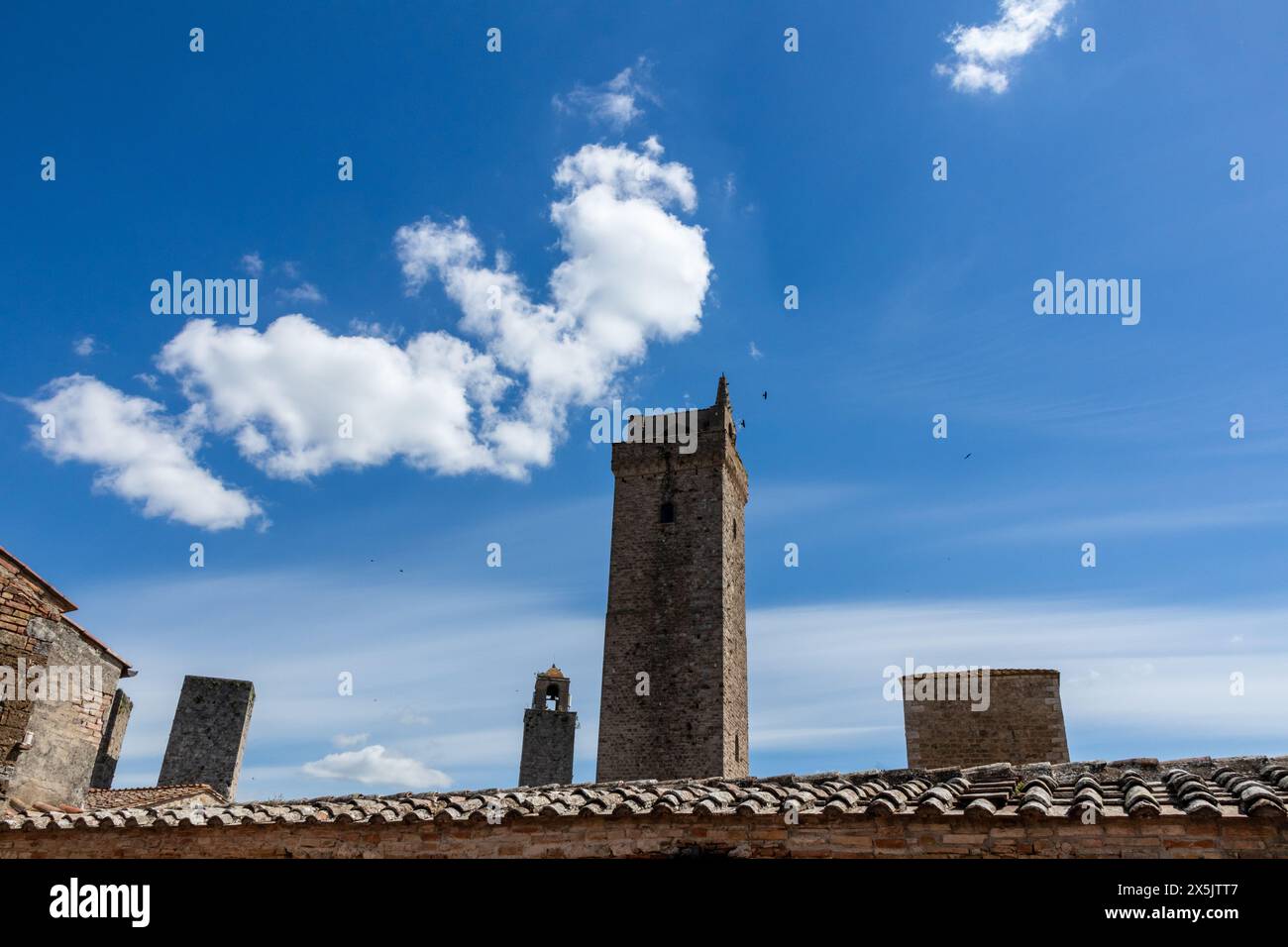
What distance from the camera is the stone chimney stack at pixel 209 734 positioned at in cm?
2214

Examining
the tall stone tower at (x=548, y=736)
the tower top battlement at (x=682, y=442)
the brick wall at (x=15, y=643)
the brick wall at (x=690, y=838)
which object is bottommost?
the tall stone tower at (x=548, y=736)

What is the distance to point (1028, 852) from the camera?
5.03 meters

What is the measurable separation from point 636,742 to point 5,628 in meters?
15.2

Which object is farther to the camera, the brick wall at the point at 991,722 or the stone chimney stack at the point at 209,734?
the stone chimney stack at the point at 209,734

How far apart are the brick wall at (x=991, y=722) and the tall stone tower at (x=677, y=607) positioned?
7.70 m

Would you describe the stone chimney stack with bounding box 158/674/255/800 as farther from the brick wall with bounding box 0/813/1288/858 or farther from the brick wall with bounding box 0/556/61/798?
the brick wall with bounding box 0/556/61/798

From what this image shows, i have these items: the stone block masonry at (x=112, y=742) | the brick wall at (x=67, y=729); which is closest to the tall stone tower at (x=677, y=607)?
the brick wall at (x=67, y=729)

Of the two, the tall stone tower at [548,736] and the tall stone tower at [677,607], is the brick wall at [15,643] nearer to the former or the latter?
the tall stone tower at [677,607]

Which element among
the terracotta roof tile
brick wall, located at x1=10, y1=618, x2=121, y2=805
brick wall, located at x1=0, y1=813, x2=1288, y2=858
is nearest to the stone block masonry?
the terracotta roof tile

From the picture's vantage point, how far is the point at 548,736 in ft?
103

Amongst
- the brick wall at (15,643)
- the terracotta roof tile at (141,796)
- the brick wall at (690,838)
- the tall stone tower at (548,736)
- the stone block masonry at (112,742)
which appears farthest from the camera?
the tall stone tower at (548,736)
